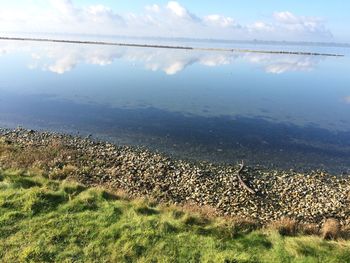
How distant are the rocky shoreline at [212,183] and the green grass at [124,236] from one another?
179 inches

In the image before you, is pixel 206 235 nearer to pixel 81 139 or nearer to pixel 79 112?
pixel 81 139

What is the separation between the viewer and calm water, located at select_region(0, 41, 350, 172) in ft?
105

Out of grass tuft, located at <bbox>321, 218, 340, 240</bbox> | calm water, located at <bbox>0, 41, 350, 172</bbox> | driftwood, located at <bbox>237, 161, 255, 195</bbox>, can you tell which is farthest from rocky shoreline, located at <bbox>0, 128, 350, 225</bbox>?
calm water, located at <bbox>0, 41, 350, 172</bbox>

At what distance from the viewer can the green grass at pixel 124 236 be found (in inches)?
467

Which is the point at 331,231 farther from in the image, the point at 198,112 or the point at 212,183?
the point at 198,112

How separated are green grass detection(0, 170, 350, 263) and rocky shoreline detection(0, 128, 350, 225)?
453cm

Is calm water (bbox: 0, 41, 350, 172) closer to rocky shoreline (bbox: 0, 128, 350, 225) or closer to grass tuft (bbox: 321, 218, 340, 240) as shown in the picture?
rocky shoreline (bbox: 0, 128, 350, 225)

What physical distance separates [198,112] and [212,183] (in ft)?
74.0

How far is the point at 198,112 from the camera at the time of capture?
4519 centimetres

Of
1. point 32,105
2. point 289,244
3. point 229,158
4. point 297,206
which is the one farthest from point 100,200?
point 32,105

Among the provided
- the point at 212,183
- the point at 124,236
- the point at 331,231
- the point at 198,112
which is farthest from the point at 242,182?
the point at 198,112

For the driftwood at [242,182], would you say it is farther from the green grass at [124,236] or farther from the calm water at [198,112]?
the green grass at [124,236]

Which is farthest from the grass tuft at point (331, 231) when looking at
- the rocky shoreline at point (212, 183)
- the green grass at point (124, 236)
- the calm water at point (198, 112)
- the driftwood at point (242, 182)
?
the calm water at point (198, 112)

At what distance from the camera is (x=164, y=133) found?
35.6 meters
